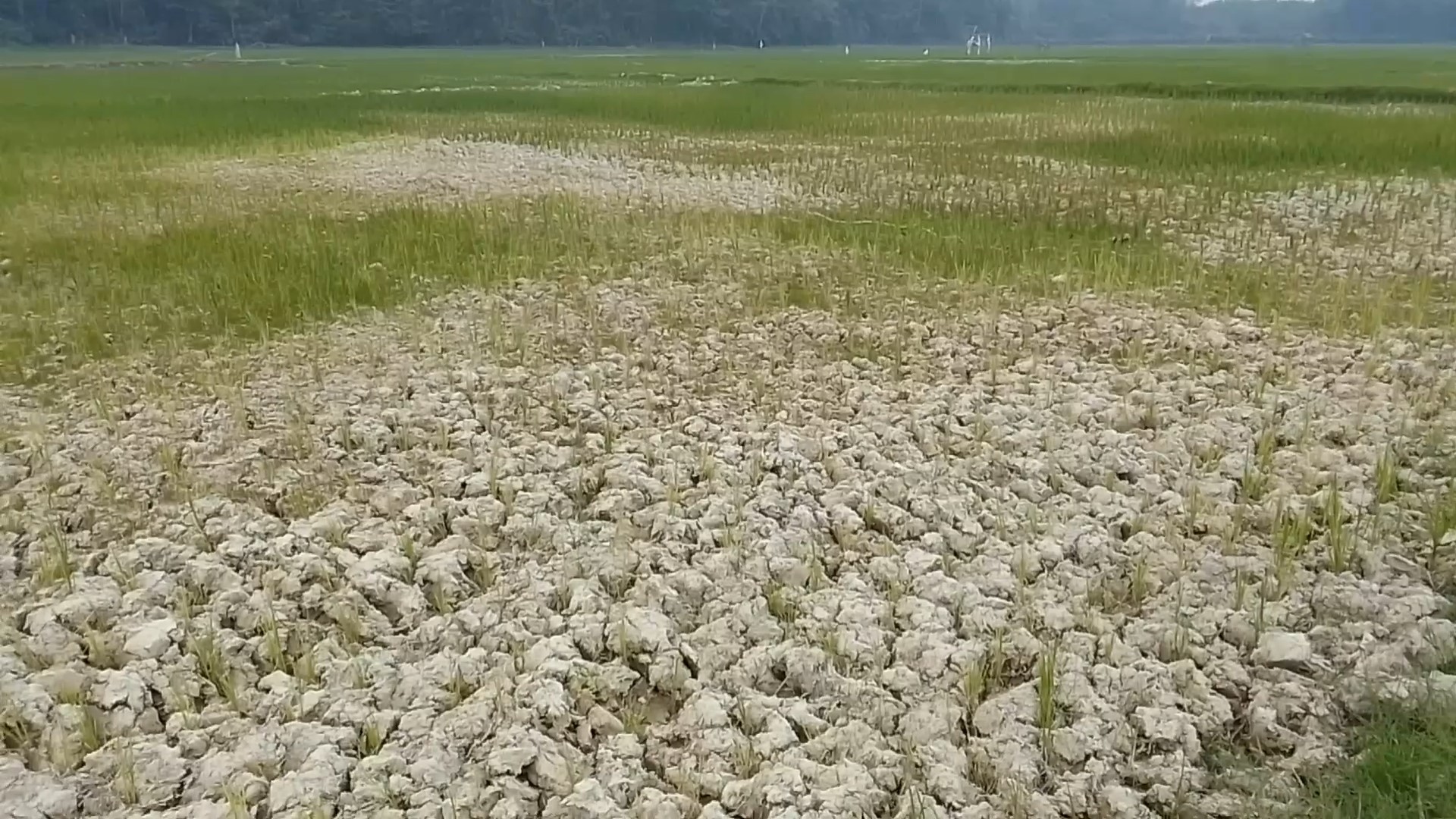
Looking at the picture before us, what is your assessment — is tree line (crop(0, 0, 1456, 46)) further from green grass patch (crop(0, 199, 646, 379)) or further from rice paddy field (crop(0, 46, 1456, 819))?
green grass patch (crop(0, 199, 646, 379))

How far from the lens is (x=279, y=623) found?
3115 millimetres

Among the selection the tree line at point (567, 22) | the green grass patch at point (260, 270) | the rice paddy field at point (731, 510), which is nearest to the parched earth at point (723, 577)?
the rice paddy field at point (731, 510)

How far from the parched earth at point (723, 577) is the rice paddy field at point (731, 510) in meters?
0.02

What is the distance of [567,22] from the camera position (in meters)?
72.4

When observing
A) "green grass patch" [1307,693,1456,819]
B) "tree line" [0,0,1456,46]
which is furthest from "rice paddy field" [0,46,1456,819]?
"tree line" [0,0,1456,46]

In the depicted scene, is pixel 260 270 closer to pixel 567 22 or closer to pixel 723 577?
pixel 723 577

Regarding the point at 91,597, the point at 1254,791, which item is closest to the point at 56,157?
the point at 91,597

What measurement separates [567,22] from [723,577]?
247 feet

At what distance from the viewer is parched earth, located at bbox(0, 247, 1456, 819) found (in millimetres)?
2545

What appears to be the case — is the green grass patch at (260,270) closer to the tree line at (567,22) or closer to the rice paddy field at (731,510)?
the rice paddy field at (731,510)

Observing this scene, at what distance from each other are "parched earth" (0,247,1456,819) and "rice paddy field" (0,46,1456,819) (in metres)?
0.02

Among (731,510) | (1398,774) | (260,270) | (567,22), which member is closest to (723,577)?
(731,510)

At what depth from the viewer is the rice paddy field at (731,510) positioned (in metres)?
2.56

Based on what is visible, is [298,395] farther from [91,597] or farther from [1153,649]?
[1153,649]
